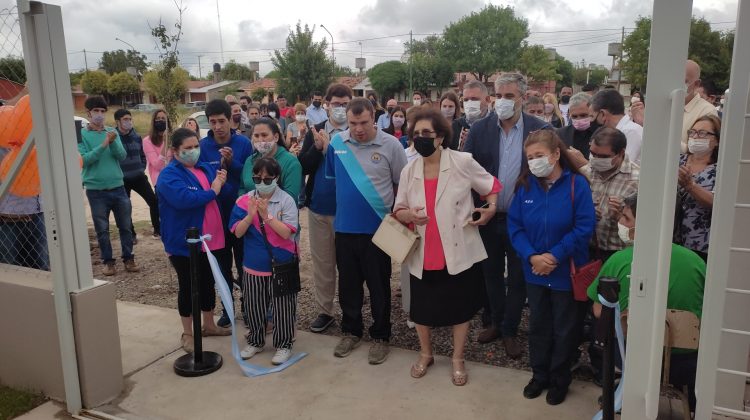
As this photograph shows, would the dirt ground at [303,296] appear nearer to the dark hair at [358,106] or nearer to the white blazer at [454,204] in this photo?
the white blazer at [454,204]

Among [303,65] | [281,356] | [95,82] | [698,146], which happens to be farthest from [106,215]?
[95,82]

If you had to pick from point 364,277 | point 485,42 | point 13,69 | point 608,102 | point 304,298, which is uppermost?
point 485,42

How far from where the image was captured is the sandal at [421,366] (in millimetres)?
3961

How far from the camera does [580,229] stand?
3350 millimetres

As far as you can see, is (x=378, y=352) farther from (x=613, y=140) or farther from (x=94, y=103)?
(x=94, y=103)

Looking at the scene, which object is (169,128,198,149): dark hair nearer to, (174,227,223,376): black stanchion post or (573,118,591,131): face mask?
(174,227,223,376): black stanchion post

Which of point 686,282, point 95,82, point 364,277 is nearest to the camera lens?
point 686,282

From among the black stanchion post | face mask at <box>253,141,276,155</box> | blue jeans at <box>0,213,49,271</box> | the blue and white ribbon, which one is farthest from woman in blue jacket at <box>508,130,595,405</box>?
blue jeans at <box>0,213,49,271</box>

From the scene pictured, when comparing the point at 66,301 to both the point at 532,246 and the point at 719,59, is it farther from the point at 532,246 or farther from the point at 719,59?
the point at 719,59

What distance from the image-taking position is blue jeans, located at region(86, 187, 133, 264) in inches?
256

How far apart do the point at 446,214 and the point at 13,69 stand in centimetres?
304

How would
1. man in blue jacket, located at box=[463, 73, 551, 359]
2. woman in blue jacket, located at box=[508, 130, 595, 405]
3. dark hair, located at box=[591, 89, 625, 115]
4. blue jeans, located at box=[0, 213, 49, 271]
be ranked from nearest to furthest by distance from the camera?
woman in blue jacket, located at box=[508, 130, 595, 405]
man in blue jacket, located at box=[463, 73, 551, 359]
blue jeans, located at box=[0, 213, 49, 271]
dark hair, located at box=[591, 89, 625, 115]

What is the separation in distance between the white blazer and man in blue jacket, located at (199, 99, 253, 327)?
5.38ft

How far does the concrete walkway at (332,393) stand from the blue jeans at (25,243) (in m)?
1.02
